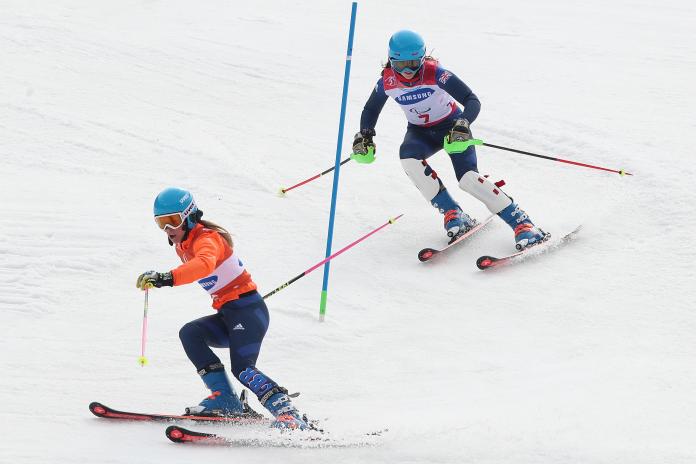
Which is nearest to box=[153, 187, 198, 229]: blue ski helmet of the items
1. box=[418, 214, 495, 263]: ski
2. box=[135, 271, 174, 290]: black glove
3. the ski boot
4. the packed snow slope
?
box=[135, 271, 174, 290]: black glove

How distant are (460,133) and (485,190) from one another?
1.99ft

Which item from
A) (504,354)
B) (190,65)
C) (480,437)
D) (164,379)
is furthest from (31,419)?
(190,65)

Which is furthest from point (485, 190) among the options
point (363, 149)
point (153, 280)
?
point (153, 280)

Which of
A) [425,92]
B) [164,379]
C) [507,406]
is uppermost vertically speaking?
[425,92]

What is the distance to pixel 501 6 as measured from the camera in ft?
49.1

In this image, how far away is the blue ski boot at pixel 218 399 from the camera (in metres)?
5.39

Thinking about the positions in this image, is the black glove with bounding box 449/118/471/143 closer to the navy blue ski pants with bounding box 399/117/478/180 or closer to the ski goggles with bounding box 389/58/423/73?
the navy blue ski pants with bounding box 399/117/478/180

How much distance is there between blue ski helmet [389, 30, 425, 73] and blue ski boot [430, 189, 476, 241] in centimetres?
115

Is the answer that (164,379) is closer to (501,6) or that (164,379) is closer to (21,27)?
(21,27)

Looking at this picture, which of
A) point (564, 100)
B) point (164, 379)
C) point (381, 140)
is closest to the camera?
point (164, 379)

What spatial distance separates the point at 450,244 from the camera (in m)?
7.68

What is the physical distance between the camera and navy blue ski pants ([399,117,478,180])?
7.56 metres

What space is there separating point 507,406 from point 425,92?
3097 mm

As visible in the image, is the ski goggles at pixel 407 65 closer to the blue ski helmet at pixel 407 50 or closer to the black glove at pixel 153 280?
the blue ski helmet at pixel 407 50
